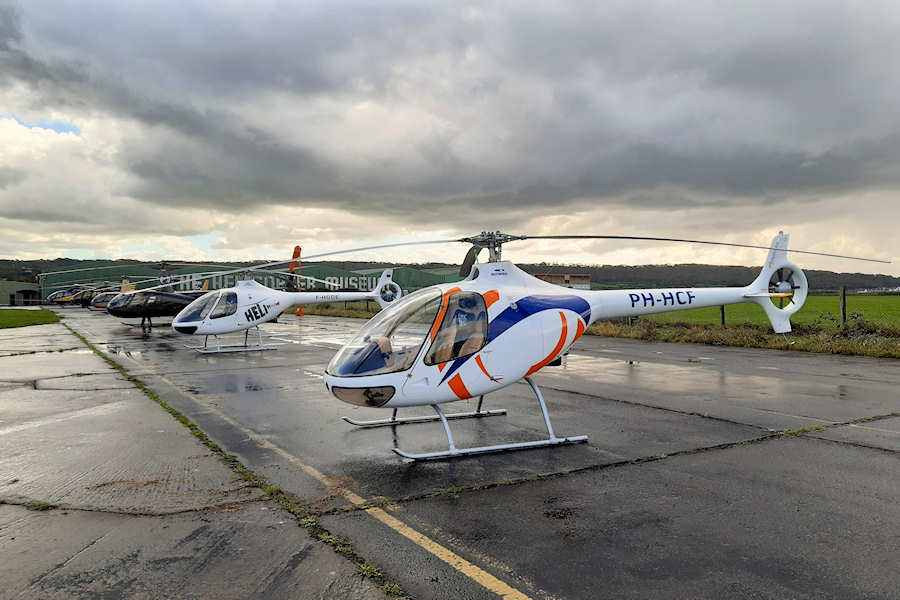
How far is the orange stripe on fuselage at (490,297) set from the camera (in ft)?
24.2

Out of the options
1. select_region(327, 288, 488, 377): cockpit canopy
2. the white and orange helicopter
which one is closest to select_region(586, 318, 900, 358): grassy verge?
the white and orange helicopter

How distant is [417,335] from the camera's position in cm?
701

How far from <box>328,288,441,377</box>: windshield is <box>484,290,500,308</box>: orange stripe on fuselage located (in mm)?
607

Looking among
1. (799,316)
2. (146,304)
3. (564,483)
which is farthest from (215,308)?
(799,316)

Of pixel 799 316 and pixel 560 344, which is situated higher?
pixel 560 344

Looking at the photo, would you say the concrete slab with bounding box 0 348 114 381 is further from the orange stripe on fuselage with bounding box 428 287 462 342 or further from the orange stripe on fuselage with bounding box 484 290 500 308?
the orange stripe on fuselage with bounding box 484 290 500 308

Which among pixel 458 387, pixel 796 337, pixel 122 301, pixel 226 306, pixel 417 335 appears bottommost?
pixel 796 337

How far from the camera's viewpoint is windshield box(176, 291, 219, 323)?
1898cm

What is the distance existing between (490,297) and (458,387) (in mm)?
1217

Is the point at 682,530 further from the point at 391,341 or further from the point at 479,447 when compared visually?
the point at 391,341

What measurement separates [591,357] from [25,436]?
1339cm

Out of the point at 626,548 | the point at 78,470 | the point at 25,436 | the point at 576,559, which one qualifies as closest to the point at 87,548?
the point at 78,470

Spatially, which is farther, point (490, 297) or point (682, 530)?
→ point (490, 297)

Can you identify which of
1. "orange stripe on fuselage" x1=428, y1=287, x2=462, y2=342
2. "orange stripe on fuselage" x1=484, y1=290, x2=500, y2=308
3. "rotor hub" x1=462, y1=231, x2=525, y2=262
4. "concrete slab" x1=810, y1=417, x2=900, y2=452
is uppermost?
"rotor hub" x1=462, y1=231, x2=525, y2=262
